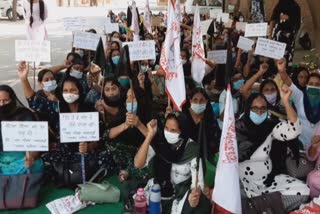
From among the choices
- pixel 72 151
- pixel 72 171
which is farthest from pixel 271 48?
pixel 72 171

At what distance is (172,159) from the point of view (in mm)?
4219

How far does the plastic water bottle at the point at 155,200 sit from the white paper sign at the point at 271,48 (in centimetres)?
276

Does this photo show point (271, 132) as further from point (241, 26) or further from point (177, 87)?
point (241, 26)

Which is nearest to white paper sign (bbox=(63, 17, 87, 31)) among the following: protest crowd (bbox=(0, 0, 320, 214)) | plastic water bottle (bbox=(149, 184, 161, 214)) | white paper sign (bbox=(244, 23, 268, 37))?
protest crowd (bbox=(0, 0, 320, 214))

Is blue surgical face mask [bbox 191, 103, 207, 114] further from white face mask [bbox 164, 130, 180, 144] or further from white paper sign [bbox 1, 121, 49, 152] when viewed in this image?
white paper sign [bbox 1, 121, 49, 152]

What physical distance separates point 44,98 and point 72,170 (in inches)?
37.4

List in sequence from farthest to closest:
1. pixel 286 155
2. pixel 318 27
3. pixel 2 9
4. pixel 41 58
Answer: pixel 2 9, pixel 318 27, pixel 41 58, pixel 286 155

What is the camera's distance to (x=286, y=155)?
4605 mm

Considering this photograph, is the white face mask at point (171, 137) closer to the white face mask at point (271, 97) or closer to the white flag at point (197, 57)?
→ the white face mask at point (271, 97)

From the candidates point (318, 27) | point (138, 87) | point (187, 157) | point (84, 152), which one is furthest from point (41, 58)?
point (318, 27)

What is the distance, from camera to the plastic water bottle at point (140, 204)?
4199mm

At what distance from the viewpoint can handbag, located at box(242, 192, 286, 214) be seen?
4148mm

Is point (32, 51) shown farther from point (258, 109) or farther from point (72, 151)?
point (258, 109)

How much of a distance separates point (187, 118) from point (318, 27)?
17.5ft
